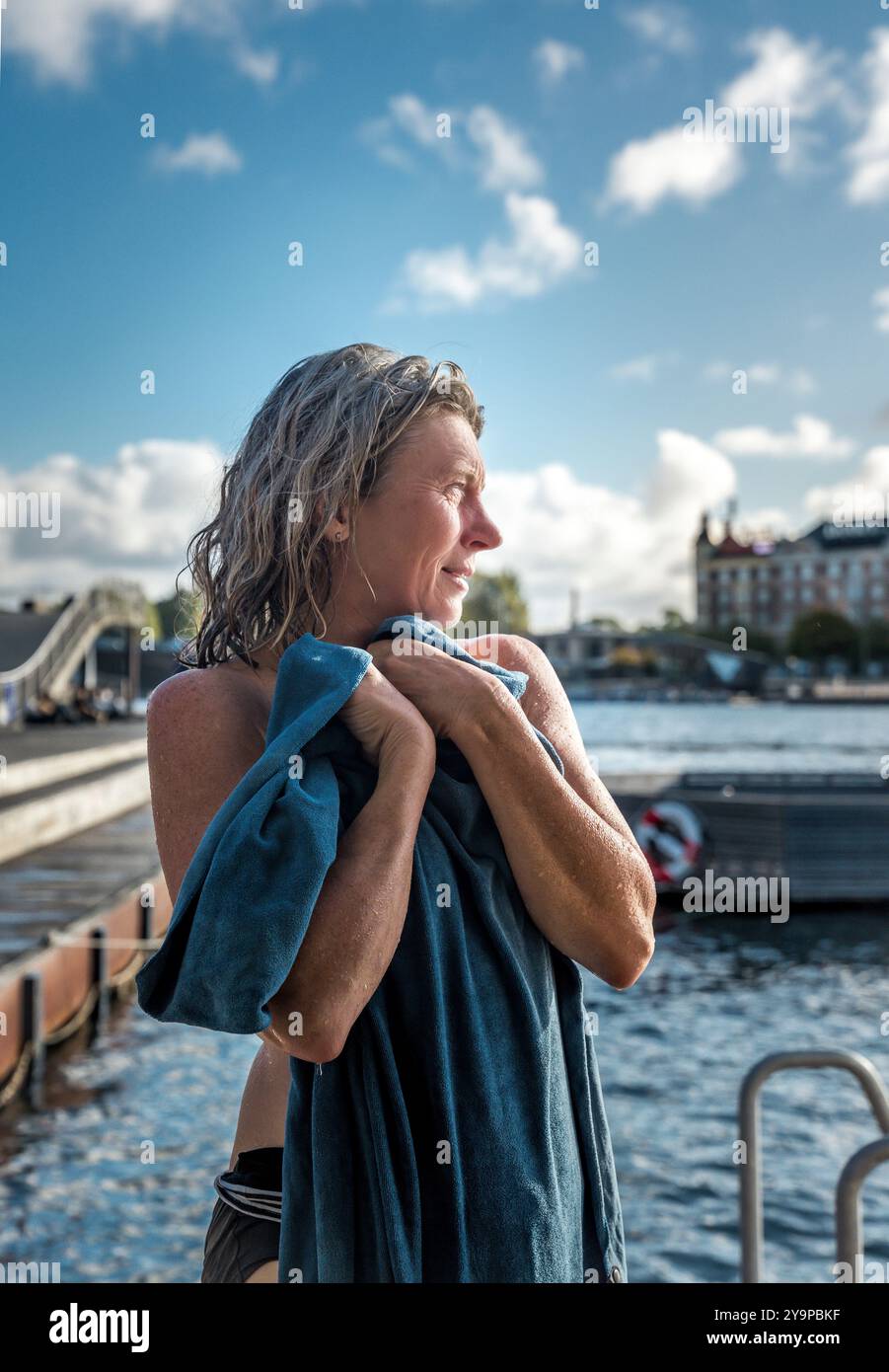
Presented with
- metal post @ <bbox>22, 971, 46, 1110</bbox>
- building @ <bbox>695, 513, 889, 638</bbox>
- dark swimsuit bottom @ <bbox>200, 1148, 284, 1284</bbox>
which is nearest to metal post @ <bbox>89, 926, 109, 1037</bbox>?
metal post @ <bbox>22, 971, 46, 1110</bbox>

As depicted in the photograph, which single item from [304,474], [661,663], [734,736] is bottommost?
[734,736]

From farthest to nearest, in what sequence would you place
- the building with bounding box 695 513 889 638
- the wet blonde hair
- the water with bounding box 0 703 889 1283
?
the building with bounding box 695 513 889 638 < the water with bounding box 0 703 889 1283 < the wet blonde hair

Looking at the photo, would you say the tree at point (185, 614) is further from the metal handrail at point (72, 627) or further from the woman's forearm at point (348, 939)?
the metal handrail at point (72, 627)

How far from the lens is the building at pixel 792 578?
8844 centimetres

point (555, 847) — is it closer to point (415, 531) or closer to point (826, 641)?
point (415, 531)

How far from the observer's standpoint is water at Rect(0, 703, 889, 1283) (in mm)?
7711

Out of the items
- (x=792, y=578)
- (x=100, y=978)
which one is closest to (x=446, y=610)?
(x=100, y=978)

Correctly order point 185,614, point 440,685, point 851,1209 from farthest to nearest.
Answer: point 851,1209 < point 185,614 < point 440,685

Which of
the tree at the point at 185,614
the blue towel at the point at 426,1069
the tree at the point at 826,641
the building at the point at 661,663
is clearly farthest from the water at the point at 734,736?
the blue towel at the point at 426,1069

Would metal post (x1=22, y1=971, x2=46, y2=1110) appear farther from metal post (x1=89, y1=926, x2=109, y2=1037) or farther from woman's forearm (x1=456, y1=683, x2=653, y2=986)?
woman's forearm (x1=456, y1=683, x2=653, y2=986)

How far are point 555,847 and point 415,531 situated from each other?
33 centimetres

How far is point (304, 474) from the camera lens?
1149 millimetres

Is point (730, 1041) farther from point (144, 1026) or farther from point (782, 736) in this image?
point (782, 736)

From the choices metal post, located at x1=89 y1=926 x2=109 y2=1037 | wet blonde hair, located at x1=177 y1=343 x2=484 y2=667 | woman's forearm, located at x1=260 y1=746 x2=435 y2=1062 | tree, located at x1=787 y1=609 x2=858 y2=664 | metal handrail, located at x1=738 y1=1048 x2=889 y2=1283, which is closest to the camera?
woman's forearm, located at x1=260 y1=746 x2=435 y2=1062
